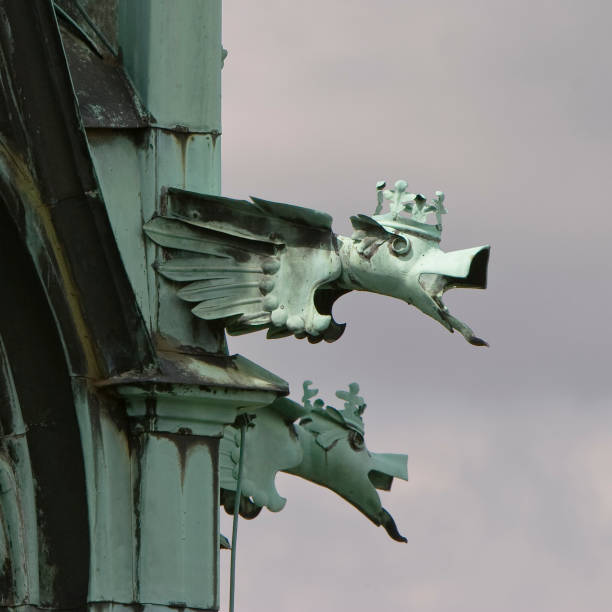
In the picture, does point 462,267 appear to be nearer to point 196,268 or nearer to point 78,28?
point 196,268

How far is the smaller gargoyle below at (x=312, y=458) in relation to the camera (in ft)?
43.2

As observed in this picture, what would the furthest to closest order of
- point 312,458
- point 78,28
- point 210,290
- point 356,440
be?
point 356,440 → point 312,458 → point 78,28 → point 210,290

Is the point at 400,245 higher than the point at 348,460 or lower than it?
higher

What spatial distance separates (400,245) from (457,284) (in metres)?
0.31

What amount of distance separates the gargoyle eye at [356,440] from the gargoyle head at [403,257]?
145cm

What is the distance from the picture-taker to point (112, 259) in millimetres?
11711

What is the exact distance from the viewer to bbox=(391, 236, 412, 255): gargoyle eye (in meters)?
12.4

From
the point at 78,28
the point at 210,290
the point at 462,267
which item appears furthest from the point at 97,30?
the point at 462,267

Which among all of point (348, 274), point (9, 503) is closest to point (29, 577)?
point (9, 503)

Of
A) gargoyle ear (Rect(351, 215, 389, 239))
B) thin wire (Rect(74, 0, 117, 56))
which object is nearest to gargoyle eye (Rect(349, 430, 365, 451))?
gargoyle ear (Rect(351, 215, 389, 239))

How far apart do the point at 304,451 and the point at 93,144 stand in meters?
2.24

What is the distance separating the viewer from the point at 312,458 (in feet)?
45.2

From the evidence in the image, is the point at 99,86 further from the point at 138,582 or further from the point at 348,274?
the point at 138,582

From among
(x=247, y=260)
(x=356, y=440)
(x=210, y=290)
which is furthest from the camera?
(x=356, y=440)
